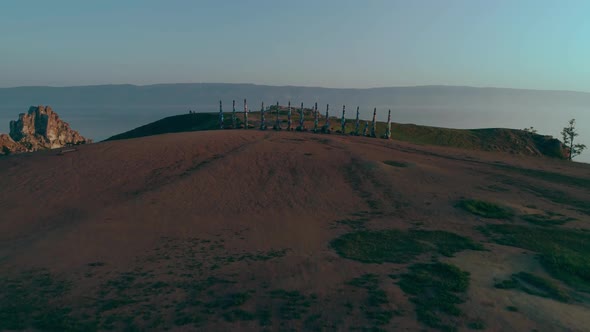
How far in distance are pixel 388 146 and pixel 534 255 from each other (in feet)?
87.1

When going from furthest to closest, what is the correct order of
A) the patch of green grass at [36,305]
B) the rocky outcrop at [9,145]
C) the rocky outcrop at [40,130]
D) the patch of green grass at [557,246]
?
the rocky outcrop at [40,130] → the rocky outcrop at [9,145] → the patch of green grass at [557,246] → the patch of green grass at [36,305]

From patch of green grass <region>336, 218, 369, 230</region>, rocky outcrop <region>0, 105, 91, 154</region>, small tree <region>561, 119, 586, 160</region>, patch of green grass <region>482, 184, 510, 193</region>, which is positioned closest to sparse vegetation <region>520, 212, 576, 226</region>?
patch of green grass <region>482, 184, 510, 193</region>

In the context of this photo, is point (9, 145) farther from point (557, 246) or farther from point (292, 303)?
point (557, 246)

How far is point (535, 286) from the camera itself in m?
12.4

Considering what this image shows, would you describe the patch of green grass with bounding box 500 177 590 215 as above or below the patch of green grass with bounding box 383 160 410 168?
below

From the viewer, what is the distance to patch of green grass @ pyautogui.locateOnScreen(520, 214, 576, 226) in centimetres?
1934

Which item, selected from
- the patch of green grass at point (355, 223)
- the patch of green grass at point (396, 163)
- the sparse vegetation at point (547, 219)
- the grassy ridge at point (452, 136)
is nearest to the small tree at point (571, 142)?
the grassy ridge at point (452, 136)

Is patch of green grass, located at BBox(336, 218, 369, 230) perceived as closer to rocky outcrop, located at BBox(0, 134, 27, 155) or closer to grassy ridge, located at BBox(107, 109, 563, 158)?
grassy ridge, located at BBox(107, 109, 563, 158)

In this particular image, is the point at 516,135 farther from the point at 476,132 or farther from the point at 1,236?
the point at 1,236

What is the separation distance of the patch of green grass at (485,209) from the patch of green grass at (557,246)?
5.51 ft

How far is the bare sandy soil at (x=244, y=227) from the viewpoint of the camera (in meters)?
10.7

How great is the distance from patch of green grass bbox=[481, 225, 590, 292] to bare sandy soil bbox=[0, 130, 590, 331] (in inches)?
25.8

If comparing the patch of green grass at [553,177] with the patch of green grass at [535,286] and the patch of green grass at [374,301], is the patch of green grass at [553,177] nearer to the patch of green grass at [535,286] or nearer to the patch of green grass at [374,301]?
the patch of green grass at [535,286]

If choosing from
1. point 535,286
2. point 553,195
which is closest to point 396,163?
point 553,195
